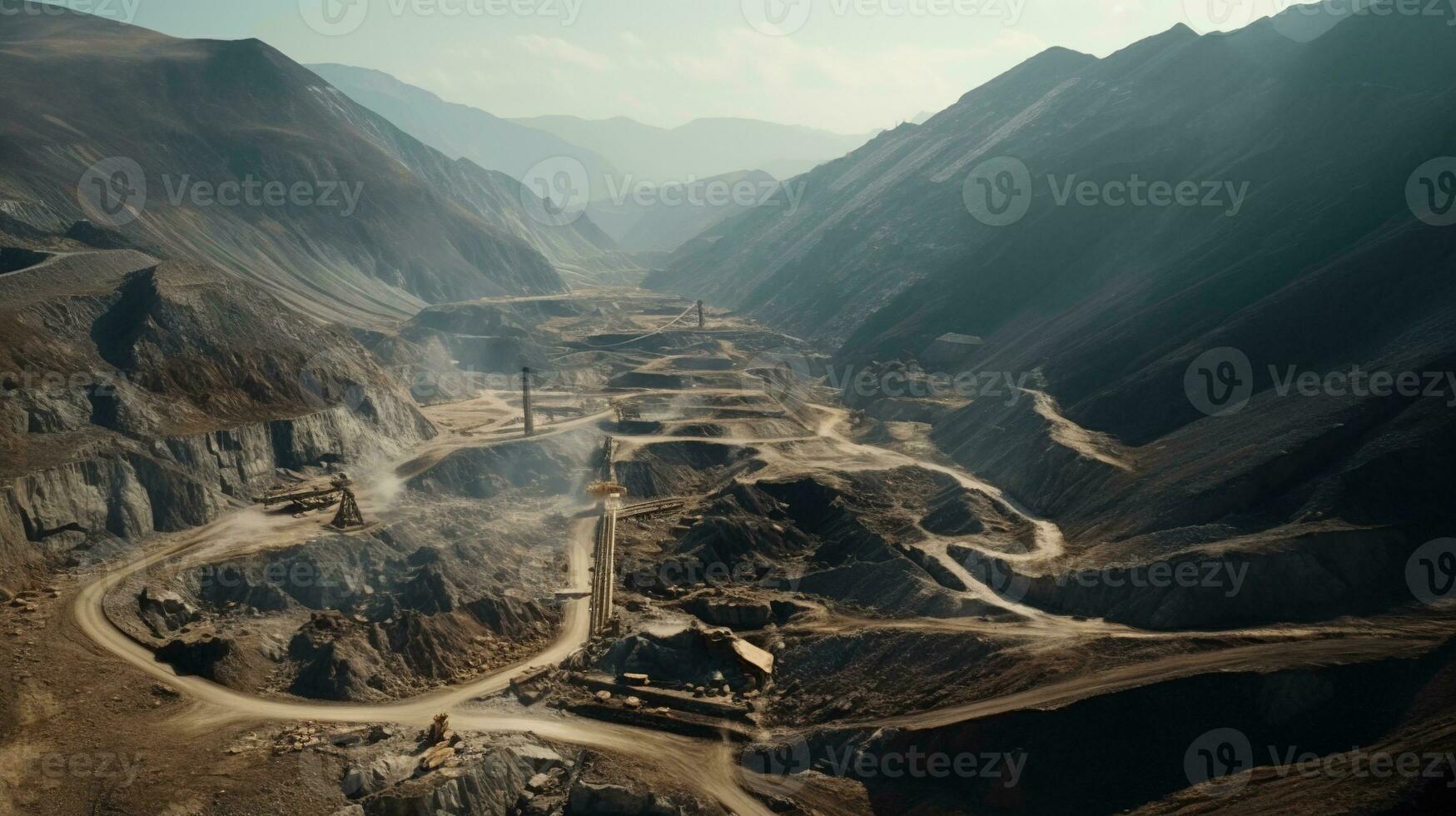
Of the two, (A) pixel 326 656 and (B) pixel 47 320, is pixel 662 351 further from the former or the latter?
(A) pixel 326 656

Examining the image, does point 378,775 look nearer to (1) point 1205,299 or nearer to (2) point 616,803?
(2) point 616,803

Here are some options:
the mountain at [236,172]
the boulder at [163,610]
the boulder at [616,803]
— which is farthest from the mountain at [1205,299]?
the mountain at [236,172]

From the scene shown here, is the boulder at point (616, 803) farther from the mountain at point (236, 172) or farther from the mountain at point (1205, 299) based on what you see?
the mountain at point (236, 172)

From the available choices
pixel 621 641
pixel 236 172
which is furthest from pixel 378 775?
pixel 236 172

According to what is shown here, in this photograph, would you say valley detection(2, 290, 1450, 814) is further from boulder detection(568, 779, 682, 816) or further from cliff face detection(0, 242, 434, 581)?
cliff face detection(0, 242, 434, 581)

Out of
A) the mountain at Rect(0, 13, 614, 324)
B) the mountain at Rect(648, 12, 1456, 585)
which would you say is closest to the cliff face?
the mountain at Rect(0, 13, 614, 324)

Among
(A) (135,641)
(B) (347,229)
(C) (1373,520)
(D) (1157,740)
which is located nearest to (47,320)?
(A) (135,641)
